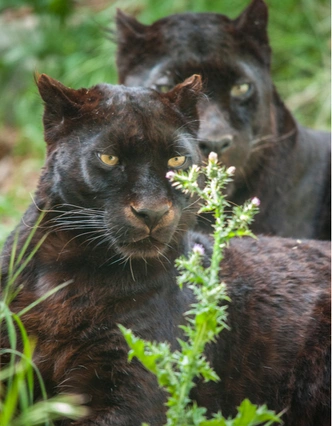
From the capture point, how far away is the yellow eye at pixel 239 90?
4781mm

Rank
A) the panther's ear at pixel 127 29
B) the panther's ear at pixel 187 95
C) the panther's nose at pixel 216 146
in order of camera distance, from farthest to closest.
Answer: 1. the panther's ear at pixel 127 29
2. the panther's nose at pixel 216 146
3. the panther's ear at pixel 187 95

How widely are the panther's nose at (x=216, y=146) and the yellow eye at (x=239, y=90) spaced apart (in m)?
0.43

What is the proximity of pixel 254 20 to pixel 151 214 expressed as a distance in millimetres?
2545

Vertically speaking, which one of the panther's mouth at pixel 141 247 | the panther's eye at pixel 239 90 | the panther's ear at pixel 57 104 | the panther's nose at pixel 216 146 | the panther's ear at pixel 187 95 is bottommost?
the panther's nose at pixel 216 146

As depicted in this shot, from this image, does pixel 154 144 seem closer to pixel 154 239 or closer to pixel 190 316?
pixel 154 239

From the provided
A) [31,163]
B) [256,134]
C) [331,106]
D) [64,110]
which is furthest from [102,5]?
[64,110]

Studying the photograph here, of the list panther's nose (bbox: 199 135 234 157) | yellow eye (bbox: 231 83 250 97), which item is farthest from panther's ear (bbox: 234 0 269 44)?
panther's nose (bbox: 199 135 234 157)

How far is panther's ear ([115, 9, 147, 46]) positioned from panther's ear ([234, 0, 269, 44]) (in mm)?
609

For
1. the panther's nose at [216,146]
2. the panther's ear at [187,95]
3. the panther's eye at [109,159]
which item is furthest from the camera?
the panther's nose at [216,146]

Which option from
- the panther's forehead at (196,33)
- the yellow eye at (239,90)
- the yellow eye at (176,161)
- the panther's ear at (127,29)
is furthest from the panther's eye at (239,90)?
the yellow eye at (176,161)

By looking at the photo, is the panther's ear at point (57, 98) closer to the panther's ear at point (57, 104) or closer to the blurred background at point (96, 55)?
the panther's ear at point (57, 104)

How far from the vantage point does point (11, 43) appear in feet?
30.1

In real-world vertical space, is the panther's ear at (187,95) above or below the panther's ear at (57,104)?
below

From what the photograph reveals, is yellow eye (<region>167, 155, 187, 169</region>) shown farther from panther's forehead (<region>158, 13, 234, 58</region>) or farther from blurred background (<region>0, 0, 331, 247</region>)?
blurred background (<region>0, 0, 331, 247</region>)
